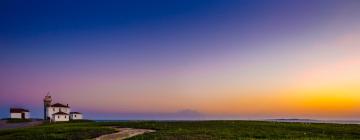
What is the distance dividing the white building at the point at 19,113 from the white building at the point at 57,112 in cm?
685

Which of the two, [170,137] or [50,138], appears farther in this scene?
[50,138]

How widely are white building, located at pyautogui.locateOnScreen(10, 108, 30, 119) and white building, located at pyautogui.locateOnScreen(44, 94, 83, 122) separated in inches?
270

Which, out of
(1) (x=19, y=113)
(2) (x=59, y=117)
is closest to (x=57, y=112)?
(2) (x=59, y=117)

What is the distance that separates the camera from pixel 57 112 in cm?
10831

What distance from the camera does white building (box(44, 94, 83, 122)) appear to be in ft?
349

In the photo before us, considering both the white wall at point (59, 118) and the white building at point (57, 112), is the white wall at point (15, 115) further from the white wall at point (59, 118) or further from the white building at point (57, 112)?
the white wall at point (59, 118)

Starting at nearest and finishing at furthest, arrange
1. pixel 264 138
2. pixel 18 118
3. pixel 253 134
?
pixel 264 138, pixel 253 134, pixel 18 118

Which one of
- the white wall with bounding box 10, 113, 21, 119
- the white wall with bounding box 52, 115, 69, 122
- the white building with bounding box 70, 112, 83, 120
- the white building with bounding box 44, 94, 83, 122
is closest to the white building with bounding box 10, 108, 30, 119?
the white wall with bounding box 10, 113, 21, 119

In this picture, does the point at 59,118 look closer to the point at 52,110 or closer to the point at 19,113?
the point at 52,110

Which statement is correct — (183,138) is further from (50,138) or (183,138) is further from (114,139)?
(50,138)

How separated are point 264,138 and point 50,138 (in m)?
22.1

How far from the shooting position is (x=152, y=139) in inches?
1324

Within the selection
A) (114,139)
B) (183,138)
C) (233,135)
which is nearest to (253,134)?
(233,135)

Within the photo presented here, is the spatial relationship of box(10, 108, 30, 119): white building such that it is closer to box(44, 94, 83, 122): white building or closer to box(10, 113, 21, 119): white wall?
box(10, 113, 21, 119): white wall
